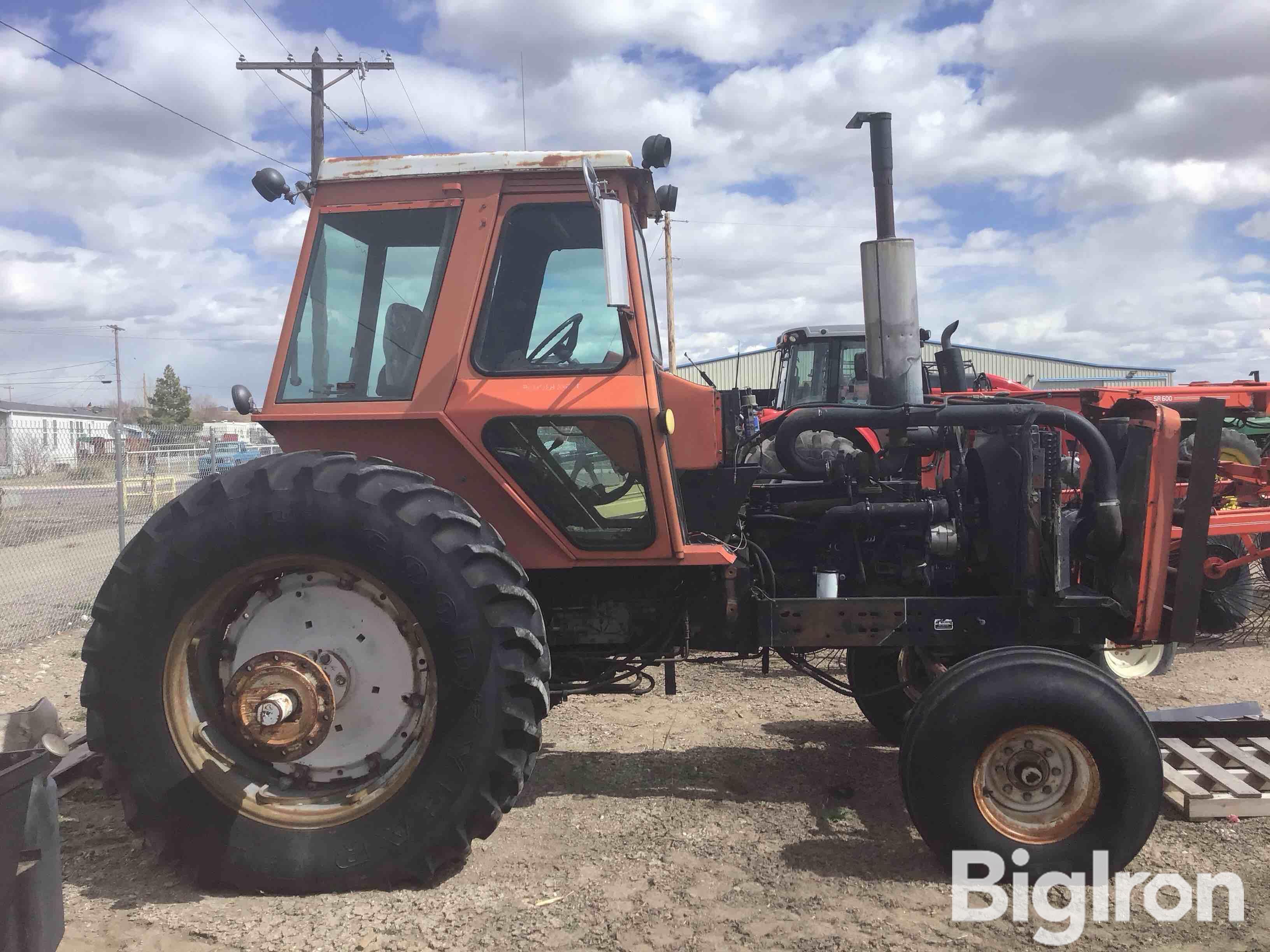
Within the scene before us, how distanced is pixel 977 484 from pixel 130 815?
337cm

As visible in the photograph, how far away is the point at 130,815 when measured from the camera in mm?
3037

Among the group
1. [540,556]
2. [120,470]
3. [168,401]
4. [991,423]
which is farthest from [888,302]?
[168,401]

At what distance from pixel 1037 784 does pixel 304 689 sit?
2.52m

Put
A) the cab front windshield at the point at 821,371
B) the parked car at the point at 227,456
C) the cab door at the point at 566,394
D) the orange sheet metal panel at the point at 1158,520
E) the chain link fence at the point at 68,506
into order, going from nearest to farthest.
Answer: the cab door at the point at 566,394 → the orange sheet metal panel at the point at 1158,520 → the chain link fence at the point at 68,506 → the cab front windshield at the point at 821,371 → the parked car at the point at 227,456

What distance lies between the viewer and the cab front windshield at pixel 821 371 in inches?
430

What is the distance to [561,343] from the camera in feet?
11.4

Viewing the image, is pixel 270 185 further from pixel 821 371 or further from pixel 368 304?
pixel 821 371

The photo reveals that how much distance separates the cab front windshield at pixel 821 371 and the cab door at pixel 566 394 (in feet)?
24.9

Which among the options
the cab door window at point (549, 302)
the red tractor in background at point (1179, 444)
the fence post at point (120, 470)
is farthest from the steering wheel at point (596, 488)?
the fence post at point (120, 470)

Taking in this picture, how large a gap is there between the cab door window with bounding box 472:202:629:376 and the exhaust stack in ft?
3.17

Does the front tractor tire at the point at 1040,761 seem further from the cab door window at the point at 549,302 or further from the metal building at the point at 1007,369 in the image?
the metal building at the point at 1007,369

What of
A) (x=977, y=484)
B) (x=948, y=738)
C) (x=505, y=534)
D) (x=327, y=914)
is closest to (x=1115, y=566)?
(x=977, y=484)

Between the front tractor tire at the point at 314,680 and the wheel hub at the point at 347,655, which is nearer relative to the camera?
the front tractor tire at the point at 314,680

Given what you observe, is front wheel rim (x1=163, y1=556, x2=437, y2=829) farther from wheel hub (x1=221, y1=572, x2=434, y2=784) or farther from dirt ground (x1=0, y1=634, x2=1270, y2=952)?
dirt ground (x1=0, y1=634, x2=1270, y2=952)
